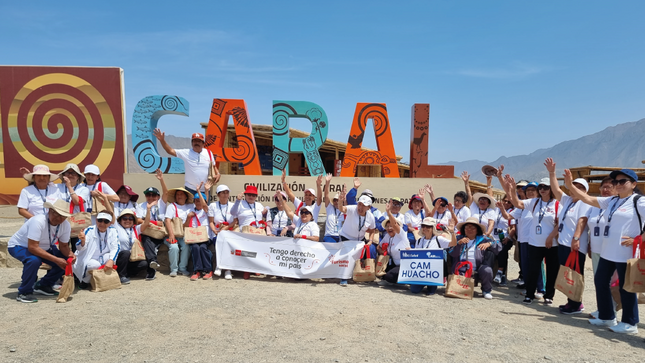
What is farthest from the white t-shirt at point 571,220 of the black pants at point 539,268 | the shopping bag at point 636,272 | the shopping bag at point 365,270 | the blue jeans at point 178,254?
the blue jeans at point 178,254

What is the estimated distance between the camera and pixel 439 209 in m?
7.14

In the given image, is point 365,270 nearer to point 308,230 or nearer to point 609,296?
point 308,230

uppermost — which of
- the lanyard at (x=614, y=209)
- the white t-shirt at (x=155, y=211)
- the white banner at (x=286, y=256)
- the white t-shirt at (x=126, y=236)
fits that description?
the lanyard at (x=614, y=209)

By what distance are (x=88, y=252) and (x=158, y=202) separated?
62.2 inches

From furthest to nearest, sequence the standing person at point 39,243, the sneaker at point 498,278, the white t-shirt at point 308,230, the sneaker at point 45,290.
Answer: the sneaker at point 498,278 → the white t-shirt at point 308,230 → the sneaker at point 45,290 → the standing person at point 39,243

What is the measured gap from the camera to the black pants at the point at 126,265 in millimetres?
6305

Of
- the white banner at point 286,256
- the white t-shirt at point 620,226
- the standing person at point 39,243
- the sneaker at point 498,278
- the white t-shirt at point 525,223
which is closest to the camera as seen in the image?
the white t-shirt at point 620,226

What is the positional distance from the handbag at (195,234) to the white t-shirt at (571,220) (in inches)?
219

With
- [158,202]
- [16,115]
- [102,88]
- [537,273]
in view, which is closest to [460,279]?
[537,273]

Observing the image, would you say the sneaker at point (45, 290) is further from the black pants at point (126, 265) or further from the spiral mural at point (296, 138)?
the spiral mural at point (296, 138)

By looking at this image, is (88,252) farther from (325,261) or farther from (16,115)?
(16,115)

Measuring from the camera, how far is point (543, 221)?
574 cm

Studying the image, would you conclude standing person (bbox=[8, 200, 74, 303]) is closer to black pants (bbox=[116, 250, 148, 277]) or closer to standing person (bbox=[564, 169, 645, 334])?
black pants (bbox=[116, 250, 148, 277])

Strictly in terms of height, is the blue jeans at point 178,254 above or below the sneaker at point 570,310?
above
